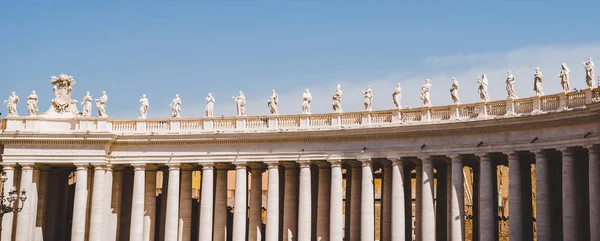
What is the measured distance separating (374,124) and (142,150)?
69.2 ft

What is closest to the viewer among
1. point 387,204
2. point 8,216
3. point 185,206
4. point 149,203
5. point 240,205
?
point 387,204

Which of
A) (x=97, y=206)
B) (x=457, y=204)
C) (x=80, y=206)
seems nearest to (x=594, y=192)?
(x=457, y=204)

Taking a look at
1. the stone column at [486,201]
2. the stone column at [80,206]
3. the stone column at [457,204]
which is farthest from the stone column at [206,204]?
the stone column at [486,201]

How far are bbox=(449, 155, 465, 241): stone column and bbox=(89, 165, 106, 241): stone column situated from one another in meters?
30.6

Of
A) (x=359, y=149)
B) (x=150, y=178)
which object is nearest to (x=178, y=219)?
Answer: (x=150, y=178)

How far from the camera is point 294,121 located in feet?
263

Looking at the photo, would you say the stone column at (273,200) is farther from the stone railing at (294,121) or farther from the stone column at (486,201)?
the stone column at (486,201)

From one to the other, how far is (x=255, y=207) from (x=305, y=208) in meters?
6.32

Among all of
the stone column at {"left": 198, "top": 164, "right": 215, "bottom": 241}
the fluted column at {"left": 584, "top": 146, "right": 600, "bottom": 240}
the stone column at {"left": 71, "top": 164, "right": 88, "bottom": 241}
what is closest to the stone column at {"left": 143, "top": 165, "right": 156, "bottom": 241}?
the stone column at {"left": 71, "top": 164, "right": 88, "bottom": 241}

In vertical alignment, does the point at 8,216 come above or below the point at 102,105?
below

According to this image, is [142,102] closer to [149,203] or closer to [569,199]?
[149,203]

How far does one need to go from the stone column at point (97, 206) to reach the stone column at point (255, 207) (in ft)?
42.8

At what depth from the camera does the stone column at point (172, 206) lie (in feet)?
263

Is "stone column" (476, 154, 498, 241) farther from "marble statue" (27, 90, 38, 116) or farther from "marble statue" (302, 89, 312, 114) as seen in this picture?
"marble statue" (27, 90, 38, 116)
